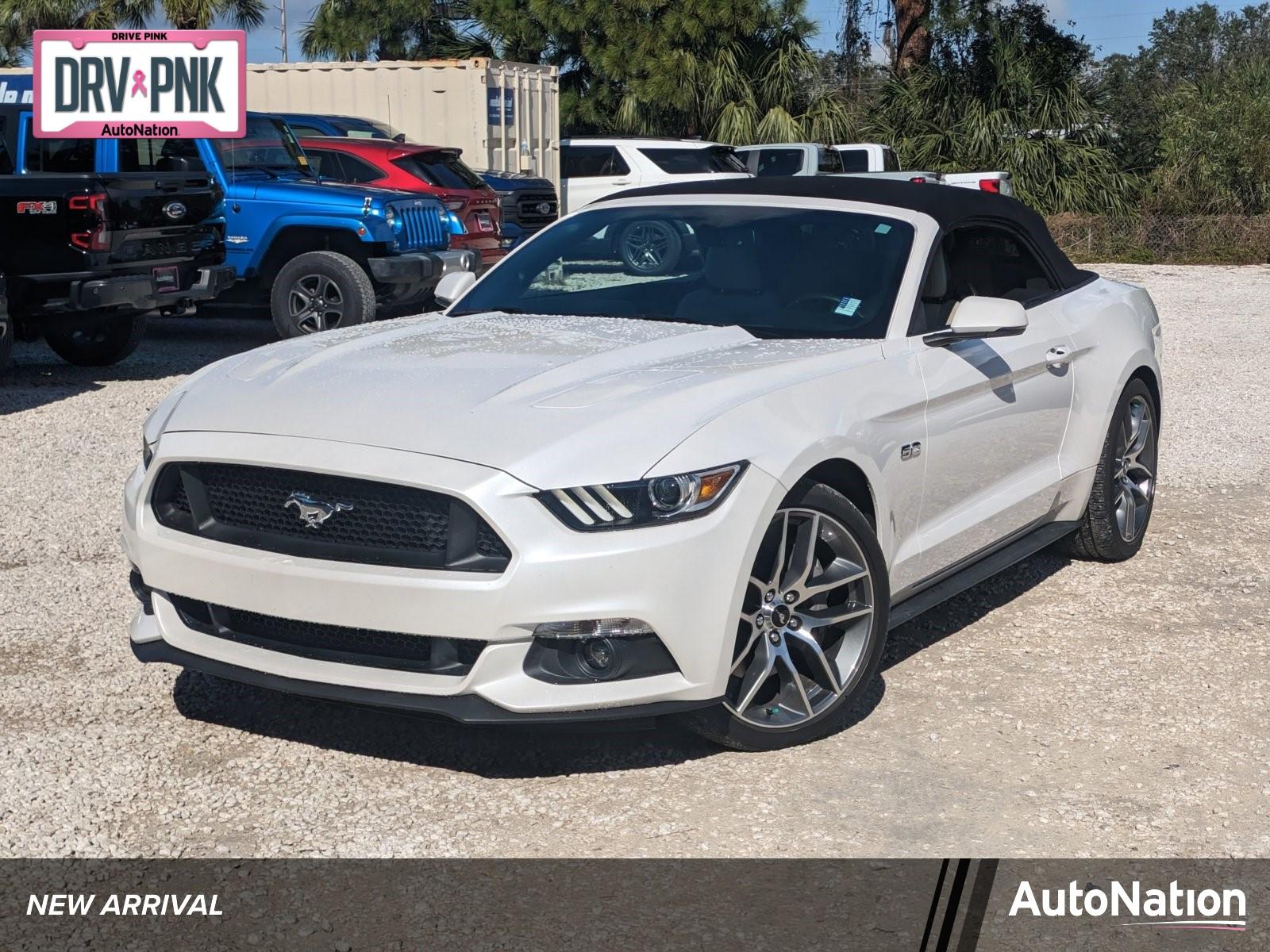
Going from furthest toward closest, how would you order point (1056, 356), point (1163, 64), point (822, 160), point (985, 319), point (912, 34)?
point (1163, 64) < point (912, 34) < point (822, 160) < point (1056, 356) < point (985, 319)

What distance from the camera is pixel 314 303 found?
12977 mm

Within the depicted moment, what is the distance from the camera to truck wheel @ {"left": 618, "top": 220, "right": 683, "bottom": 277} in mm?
5488

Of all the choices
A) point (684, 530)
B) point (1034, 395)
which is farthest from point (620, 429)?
point (1034, 395)

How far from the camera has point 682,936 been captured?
3.31 metres

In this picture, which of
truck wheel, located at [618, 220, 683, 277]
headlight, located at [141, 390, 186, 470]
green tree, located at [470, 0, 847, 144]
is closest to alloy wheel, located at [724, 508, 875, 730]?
truck wheel, located at [618, 220, 683, 277]

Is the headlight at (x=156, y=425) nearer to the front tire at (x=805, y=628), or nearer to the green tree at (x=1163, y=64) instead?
the front tire at (x=805, y=628)

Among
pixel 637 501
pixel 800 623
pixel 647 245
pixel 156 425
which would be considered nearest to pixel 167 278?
pixel 647 245

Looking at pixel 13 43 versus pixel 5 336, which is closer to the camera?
pixel 5 336

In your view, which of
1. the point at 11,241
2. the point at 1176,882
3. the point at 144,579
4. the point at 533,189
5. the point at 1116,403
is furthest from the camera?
the point at 533,189

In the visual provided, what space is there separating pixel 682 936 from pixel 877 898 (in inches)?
19.3

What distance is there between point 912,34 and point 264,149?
19824mm

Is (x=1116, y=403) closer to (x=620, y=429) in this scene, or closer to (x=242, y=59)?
(x=620, y=429)

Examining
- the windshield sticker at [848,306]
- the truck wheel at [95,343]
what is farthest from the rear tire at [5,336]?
the windshield sticker at [848,306]

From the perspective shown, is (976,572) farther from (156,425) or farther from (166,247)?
(166,247)
